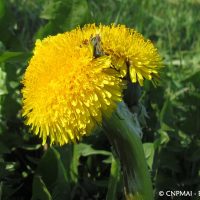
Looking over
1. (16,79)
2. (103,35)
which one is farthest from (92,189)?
(103,35)

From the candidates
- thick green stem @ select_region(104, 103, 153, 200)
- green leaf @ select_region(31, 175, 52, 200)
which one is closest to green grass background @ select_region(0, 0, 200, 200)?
green leaf @ select_region(31, 175, 52, 200)

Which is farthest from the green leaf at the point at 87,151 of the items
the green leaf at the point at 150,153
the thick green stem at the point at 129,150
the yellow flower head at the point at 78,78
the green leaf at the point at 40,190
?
the yellow flower head at the point at 78,78

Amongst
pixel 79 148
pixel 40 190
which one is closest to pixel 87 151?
pixel 79 148

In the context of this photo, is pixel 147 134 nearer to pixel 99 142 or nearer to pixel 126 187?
pixel 99 142

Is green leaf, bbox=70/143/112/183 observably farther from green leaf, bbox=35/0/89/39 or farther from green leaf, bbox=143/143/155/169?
green leaf, bbox=35/0/89/39

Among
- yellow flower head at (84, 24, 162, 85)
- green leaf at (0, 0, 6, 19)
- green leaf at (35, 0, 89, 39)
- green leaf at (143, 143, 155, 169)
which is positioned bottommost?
green leaf at (143, 143, 155, 169)

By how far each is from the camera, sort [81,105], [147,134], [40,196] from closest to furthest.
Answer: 1. [81,105]
2. [40,196]
3. [147,134]

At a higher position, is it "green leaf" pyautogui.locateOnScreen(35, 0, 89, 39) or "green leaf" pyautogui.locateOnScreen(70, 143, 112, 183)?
"green leaf" pyautogui.locateOnScreen(35, 0, 89, 39)

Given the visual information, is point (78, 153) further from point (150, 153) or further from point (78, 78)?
point (78, 78)
